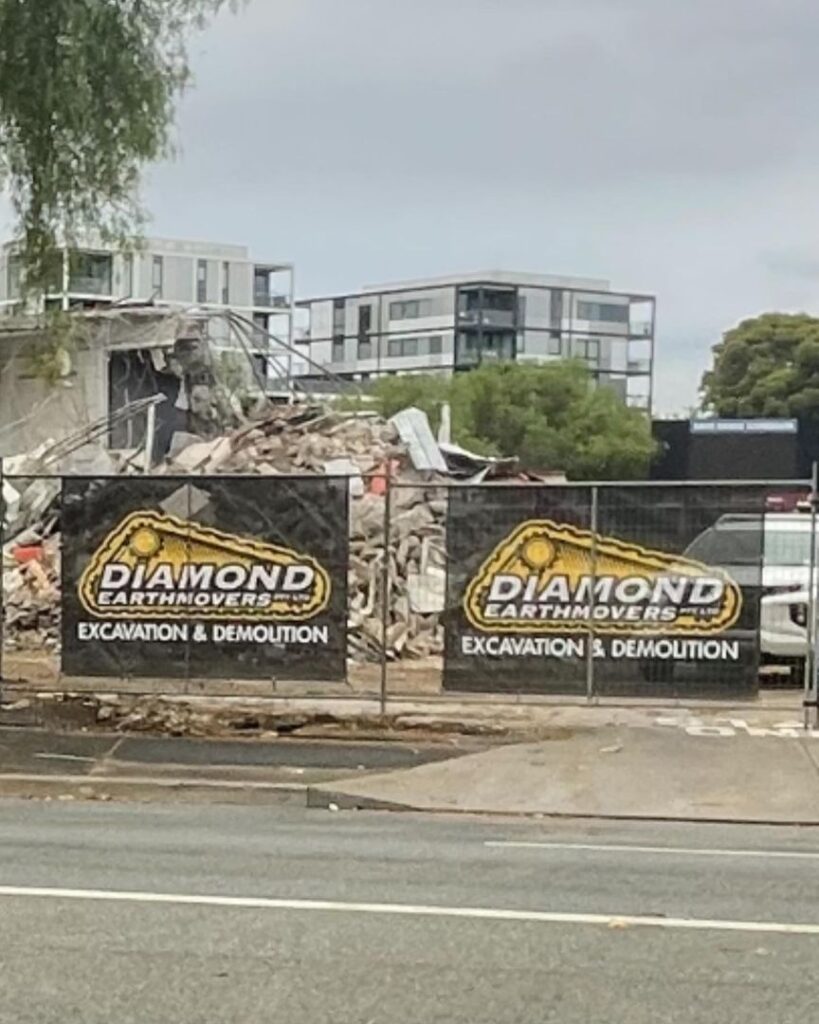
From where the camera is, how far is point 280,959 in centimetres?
695

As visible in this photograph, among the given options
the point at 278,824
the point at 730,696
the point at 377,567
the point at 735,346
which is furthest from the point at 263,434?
the point at 735,346

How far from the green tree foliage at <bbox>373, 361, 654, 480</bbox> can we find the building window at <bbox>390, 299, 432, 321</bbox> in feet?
181

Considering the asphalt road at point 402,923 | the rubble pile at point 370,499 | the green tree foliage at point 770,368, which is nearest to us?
the asphalt road at point 402,923

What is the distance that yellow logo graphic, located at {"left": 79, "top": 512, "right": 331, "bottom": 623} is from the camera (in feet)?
49.6

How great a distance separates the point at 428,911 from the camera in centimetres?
791

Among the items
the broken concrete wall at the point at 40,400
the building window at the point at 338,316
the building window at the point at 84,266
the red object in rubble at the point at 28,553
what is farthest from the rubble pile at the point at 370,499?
the building window at the point at 338,316

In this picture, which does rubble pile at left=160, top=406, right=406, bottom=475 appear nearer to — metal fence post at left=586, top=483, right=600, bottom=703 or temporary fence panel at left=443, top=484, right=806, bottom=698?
temporary fence panel at left=443, top=484, right=806, bottom=698

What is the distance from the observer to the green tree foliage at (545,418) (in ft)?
249

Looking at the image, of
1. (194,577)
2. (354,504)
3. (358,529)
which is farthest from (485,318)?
(194,577)

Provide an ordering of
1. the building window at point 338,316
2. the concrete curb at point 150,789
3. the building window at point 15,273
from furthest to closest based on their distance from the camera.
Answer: the building window at point 338,316 < the building window at point 15,273 < the concrete curb at point 150,789

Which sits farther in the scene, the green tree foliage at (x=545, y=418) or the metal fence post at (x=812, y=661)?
the green tree foliage at (x=545, y=418)

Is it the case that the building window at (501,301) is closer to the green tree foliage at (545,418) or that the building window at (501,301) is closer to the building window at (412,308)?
the building window at (412,308)

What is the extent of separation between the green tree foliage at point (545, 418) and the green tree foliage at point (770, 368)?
2208cm

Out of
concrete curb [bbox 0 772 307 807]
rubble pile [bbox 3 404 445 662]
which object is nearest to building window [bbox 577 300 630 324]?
rubble pile [bbox 3 404 445 662]
